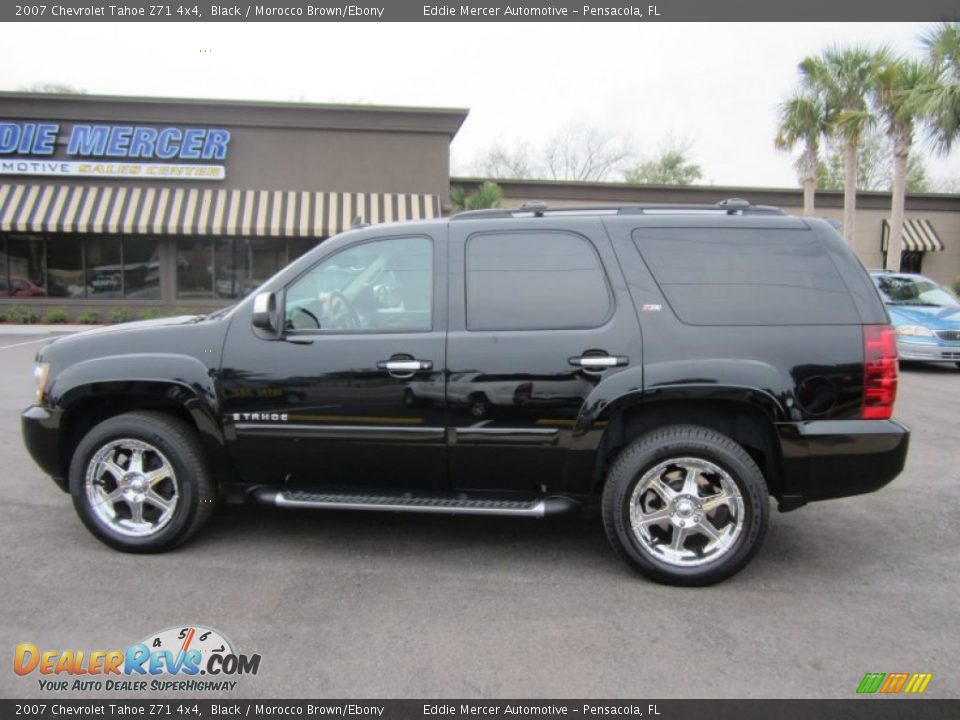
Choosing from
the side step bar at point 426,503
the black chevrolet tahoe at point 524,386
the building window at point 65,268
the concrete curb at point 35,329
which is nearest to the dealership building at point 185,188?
the building window at point 65,268

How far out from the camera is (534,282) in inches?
145

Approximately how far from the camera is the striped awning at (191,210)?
58.7ft

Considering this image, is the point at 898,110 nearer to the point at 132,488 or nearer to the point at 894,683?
the point at 894,683

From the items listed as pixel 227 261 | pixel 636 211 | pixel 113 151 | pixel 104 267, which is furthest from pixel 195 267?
pixel 636 211

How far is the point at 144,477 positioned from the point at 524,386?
2.25m

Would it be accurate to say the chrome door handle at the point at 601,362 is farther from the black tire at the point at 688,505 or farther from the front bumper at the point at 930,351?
the front bumper at the point at 930,351

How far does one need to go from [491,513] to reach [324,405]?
1081mm

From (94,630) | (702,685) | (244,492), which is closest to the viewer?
(702,685)

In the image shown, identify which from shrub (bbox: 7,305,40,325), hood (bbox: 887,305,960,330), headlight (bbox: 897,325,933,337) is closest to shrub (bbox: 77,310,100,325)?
shrub (bbox: 7,305,40,325)

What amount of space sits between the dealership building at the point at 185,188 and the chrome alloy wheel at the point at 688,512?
15.6 metres

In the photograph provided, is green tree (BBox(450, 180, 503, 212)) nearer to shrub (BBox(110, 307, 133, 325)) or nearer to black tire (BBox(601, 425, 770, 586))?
shrub (BBox(110, 307, 133, 325))

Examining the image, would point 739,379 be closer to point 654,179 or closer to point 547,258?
point 547,258

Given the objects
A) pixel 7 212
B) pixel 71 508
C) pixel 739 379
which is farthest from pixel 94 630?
pixel 7 212

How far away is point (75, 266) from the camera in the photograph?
1942cm
